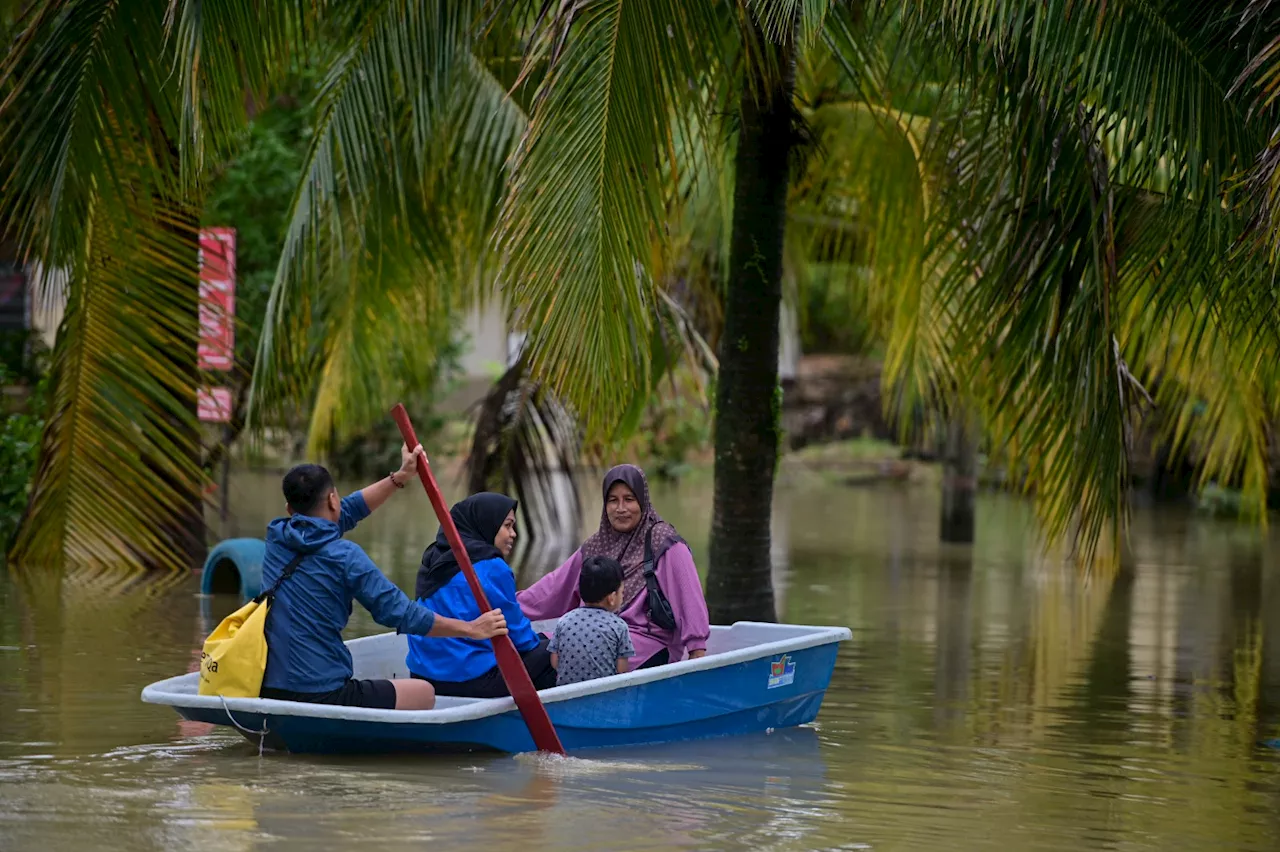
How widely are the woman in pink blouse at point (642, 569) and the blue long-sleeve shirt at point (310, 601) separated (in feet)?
4.96

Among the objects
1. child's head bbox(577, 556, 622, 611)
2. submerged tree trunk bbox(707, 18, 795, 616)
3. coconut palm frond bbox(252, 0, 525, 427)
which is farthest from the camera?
submerged tree trunk bbox(707, 18, 795, 616)

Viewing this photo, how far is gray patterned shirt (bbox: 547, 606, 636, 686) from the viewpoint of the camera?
304 inches

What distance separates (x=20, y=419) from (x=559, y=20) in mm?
9460

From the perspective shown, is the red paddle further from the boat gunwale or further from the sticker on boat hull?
the sticker on boat hull

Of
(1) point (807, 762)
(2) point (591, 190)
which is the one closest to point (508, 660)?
(1) point (807, 762)

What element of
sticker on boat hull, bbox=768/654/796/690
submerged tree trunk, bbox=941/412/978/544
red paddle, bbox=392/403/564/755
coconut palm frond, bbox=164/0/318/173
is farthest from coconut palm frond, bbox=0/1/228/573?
submerged tree trunk, bbox=941/412/978/544

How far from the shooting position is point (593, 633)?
25.4 ft

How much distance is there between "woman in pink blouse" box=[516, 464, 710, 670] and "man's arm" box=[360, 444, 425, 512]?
107 cm

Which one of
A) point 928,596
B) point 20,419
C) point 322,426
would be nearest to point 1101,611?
point 928,596

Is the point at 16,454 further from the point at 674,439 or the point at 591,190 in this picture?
the point at 674,439

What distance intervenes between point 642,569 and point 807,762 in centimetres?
124

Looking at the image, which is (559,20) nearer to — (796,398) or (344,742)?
(344,742)

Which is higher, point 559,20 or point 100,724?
point 559,20

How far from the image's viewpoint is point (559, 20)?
8039 mm
